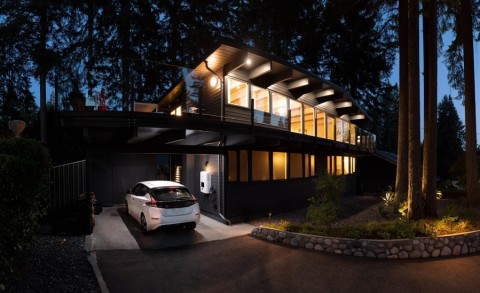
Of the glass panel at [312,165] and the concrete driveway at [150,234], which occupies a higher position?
the glass panel at [312,165]

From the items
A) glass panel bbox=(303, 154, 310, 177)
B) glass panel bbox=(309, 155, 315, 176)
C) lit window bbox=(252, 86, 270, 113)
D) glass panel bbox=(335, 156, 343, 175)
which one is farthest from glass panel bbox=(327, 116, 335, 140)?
lit window bbox=(252, 86, 270, 113)

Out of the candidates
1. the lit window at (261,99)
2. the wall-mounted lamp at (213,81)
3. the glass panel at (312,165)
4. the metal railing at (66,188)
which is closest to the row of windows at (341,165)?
the glass panel at (312,165)

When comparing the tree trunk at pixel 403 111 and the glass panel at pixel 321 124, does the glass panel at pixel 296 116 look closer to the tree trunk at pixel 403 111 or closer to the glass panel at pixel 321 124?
the glass panel at pixel 321 124

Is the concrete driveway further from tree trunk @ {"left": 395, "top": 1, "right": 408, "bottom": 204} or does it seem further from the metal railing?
tree trunk @ {"left": 395, "top": 1, "right": 408, "bottom": 204}

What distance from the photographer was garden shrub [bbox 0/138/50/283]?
3.69m

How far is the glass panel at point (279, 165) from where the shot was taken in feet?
45.8

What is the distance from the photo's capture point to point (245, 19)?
85.2 ft

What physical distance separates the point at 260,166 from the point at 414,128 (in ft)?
19.8

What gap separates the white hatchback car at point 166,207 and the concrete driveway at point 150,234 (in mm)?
366

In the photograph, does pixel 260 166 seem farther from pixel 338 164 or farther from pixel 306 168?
pixel 338 164

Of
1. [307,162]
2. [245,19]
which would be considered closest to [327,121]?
[307,162]

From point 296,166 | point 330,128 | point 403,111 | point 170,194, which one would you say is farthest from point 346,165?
point 170,194

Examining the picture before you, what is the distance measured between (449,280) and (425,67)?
9275 mm

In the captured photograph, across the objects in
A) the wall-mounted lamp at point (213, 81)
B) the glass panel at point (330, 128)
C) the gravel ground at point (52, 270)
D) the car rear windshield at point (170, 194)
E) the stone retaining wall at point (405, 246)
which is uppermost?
the wall-mounted lamp at point (213, 81)
